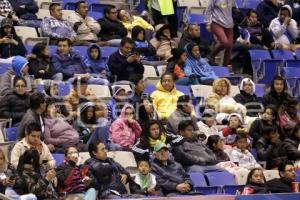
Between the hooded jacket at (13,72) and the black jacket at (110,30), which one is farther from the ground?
the hooded jacket at (13,72)

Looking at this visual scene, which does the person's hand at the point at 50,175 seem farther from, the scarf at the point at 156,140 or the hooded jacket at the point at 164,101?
the hooded jacket at the point at 164,101

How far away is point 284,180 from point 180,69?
294 cm

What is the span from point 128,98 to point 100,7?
149 inches

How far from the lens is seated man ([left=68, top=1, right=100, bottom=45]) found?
19.0 m

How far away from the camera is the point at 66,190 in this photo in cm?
1451

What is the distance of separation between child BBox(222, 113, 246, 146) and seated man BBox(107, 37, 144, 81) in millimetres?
1496

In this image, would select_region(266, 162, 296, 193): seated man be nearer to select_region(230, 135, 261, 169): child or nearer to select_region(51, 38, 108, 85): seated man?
select_region(230, 135, 261, 169): child

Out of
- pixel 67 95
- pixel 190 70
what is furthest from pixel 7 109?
pixel 190 70

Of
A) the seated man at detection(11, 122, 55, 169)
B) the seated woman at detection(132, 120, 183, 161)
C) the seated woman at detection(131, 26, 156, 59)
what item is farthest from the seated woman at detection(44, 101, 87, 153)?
the seated woman at detection(131, 26, 156, 59)

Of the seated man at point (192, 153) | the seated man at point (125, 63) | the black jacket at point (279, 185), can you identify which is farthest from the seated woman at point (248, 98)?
the black jacket at point (279, 185)

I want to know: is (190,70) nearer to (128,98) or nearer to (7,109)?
(128,98)

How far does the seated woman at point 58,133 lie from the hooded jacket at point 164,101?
5.78 ft

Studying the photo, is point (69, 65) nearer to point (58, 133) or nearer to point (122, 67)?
point (122, 67)

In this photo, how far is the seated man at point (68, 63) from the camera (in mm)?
17422
